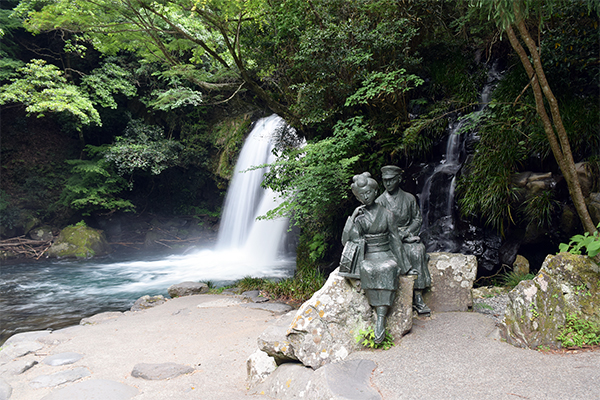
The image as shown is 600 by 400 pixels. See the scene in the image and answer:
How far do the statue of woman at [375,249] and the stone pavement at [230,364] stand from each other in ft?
1.51

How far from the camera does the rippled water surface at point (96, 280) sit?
7953mm

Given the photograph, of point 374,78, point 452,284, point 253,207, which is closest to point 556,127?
point 452,284

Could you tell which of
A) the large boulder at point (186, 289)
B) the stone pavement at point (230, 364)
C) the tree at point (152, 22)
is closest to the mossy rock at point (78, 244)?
the large boulder at point (186, 289)

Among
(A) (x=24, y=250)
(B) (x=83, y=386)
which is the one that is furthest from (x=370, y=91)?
(A) (x=24, y=250)

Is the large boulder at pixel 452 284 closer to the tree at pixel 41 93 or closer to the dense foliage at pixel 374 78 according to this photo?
the dense foliage at pixel 374 78

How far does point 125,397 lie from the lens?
3332 mm

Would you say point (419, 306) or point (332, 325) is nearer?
point (332, 325)

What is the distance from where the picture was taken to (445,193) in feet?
22.5

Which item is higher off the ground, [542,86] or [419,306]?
[542,86]

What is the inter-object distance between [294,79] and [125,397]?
23.9 feet

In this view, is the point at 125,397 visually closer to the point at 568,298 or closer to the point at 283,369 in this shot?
the point at 283,369

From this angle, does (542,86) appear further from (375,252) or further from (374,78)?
(374,78)

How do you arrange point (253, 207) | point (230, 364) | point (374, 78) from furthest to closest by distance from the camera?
point (253, 207) → point (374, 78) → point (230, 364)

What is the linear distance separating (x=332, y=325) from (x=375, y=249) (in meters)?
0.84
